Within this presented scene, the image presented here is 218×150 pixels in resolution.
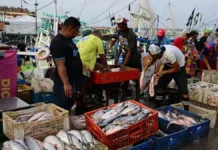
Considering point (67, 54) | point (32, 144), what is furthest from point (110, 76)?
point (32, 144)

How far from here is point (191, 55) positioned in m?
9.67

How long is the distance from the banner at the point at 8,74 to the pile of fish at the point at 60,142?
1.79 m

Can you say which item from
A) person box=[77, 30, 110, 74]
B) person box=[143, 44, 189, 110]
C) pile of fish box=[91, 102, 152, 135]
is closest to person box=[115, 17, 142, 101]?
person box=[143, 44, 189, 110]

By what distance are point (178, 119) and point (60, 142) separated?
7.73 feet

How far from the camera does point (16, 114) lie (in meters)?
3.73

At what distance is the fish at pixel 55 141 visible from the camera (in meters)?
3.19

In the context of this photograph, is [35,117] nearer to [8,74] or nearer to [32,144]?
[32,144]

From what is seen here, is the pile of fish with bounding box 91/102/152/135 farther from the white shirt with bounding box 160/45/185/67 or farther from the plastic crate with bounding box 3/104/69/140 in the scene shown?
the white shirt with bounding box 160/45/185/67

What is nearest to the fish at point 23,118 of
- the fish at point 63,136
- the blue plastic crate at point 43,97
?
the fish at point 63,136

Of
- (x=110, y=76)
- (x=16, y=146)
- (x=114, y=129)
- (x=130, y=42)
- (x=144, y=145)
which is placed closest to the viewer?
(x=16, y=146)

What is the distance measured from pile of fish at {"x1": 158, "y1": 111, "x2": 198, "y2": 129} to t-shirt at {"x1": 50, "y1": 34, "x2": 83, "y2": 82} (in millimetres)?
1750

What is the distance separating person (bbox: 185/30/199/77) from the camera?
30.8 feet

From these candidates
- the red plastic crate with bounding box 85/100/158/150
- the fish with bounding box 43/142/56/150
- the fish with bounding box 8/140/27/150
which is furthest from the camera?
the red plastic crate with bounding box 85/100/158/150

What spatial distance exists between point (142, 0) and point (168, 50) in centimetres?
1991
